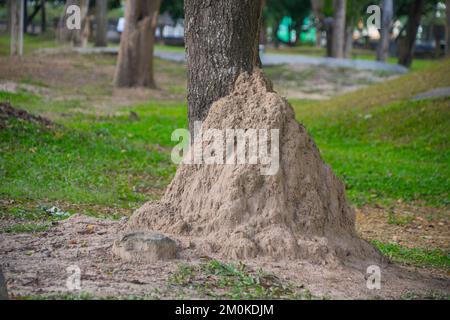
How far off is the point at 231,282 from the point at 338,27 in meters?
30.9

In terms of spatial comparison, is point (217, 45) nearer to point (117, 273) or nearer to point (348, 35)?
point (117, 273)

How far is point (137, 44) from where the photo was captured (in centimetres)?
2445

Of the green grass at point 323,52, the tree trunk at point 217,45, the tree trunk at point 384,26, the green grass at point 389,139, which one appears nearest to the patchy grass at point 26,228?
the tree trunk at point 217,45

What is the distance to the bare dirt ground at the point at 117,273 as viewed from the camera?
223 inches

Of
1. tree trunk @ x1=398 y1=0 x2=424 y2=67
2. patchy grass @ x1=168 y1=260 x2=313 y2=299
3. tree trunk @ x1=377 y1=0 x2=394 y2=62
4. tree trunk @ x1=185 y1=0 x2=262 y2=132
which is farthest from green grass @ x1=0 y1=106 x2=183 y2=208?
tree trunk @ x1=377 y1=0 x2=394 y2=62

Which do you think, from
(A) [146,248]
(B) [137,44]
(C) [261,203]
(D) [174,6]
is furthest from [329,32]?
(A) [146,248]

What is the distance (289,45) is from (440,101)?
39.0 meters

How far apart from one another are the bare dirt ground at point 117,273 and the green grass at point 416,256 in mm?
848

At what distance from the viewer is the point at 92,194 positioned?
1030 centimetres

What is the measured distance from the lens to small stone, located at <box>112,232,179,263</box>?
20.7 ft

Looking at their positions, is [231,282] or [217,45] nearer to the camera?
[231,282]

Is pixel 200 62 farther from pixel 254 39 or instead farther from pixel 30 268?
pixel 30 268

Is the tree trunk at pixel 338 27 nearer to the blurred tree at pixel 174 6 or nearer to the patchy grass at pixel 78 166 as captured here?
the blurred tree at pixel 174 6

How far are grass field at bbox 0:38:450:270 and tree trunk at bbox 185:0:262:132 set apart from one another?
1979 mm
